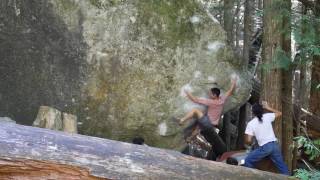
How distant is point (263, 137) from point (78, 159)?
308 centimetres

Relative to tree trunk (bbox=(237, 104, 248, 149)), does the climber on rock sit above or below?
above

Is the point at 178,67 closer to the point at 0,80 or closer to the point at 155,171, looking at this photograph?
the point at 0,80

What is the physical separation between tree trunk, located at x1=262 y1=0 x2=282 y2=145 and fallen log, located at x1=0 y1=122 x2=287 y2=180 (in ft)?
8.28

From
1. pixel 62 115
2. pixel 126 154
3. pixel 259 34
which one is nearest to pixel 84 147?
pixel 126 154

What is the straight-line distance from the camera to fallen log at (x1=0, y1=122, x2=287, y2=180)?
5.00m

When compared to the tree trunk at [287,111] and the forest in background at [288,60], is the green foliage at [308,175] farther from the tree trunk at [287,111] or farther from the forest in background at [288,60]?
the tree trunk at [287,111]

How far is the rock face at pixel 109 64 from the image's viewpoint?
338 inches

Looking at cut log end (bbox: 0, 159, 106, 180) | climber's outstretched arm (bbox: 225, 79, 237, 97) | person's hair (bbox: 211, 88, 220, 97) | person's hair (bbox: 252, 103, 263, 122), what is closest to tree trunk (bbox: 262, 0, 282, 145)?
person's hair (bbox: 252, 103, 263, 122)

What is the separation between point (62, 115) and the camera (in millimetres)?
8125

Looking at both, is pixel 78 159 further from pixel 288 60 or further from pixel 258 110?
pixel 288 60

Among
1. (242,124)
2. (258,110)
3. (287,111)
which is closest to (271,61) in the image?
(258,110)

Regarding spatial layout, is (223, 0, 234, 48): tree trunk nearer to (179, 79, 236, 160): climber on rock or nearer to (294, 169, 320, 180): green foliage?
(179, 79, 236, 160): climber on rock

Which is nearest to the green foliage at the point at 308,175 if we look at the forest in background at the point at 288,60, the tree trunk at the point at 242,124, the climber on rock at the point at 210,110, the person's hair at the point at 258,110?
the forest in background at the point at 288,60

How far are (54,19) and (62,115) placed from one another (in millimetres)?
1715
